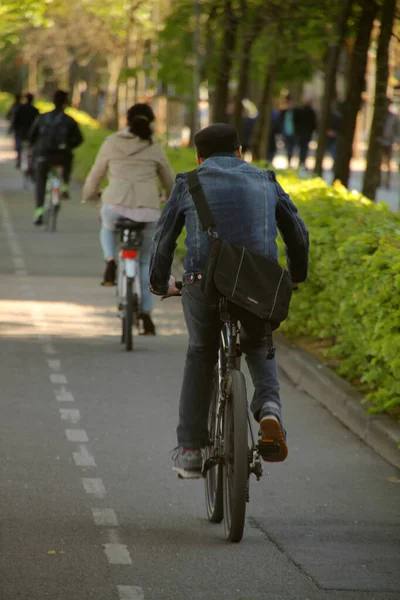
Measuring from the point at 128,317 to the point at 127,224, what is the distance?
777mm

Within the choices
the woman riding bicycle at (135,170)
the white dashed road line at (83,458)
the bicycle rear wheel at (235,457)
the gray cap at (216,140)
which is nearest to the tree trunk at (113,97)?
the woman riding bicycle at (135,170)

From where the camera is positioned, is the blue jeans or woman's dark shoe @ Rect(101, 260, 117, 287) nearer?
the blue jeans

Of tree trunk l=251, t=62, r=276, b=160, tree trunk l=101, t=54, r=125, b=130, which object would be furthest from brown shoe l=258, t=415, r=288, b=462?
tree trunk l=101, t=54, r=125, b=130

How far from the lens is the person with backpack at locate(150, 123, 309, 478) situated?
6.03 meters

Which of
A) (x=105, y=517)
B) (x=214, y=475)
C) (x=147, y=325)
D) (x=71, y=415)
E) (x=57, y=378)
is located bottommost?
(x=147, y=325)

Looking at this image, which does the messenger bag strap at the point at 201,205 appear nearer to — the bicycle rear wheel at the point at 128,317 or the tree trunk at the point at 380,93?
the bicycle rear wheel at the point at 128,317

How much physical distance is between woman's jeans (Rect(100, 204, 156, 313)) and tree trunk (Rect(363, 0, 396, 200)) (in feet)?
A: 16.0

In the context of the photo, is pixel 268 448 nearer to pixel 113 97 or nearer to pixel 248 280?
pixel 248 280

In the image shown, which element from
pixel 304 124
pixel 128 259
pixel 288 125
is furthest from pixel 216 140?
pixel 288 125

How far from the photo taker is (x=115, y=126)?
142 feet

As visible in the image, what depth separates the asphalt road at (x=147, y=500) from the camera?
5520 millimetres

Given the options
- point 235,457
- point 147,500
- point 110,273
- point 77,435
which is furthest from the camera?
point 110,273

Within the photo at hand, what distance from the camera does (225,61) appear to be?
2336 cm

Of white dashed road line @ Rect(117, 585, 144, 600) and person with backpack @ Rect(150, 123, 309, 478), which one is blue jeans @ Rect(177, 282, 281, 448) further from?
white dashed road line @ Rect(117, 585, 144, 600)
